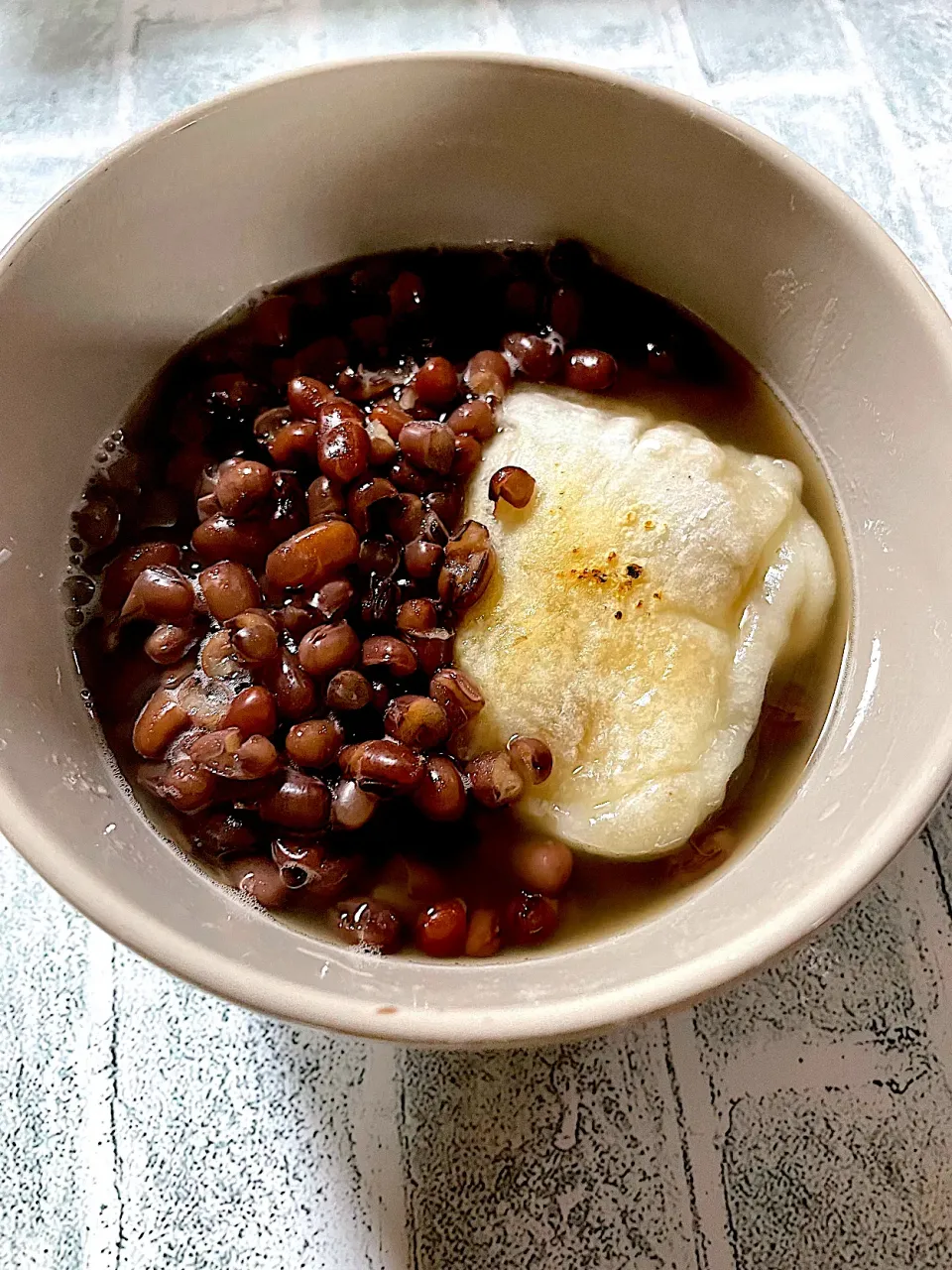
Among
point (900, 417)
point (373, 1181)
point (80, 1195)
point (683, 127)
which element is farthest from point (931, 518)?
point (80, 1195)

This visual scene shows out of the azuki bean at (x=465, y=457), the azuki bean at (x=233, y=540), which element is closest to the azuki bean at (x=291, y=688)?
the azuki bean at (x=233, y=540)

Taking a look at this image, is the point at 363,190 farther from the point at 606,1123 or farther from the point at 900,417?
the point at 606,1123

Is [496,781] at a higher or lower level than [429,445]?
lower

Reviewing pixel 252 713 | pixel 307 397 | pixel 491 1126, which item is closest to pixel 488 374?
pixel 307 397

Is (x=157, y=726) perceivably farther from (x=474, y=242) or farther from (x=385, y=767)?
(x=474, y=242)

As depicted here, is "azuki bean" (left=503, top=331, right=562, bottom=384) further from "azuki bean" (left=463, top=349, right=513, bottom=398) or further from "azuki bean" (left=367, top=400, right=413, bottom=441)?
"azuki bean" (left=367, top=400, right=413, bottom=441)

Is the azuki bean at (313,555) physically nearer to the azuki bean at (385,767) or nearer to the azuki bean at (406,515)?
the azuki bean at (406,515)
